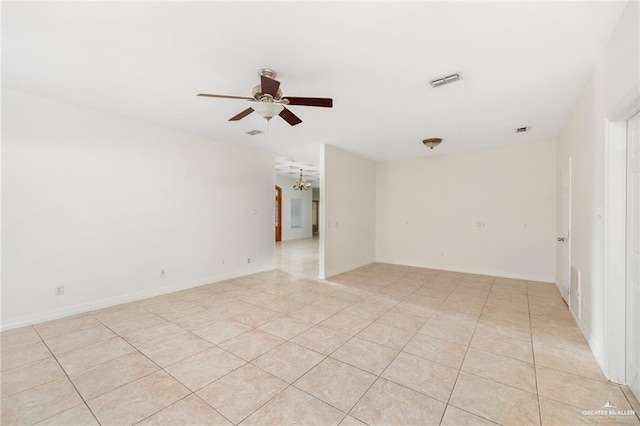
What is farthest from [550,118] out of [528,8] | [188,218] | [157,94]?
[188,218]

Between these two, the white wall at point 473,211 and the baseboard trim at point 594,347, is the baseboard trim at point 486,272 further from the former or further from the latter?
the baseboard trim at point 594,347

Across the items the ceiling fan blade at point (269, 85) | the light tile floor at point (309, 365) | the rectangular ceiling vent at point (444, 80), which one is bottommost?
the light tile floor at point (309, 365)

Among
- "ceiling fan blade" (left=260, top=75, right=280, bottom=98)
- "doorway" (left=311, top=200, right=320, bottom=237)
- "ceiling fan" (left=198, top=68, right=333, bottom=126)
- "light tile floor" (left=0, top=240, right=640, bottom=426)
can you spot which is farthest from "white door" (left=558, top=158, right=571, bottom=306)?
"doorway" (left=311, top=200, right=320, bottom=237)

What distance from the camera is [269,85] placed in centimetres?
230

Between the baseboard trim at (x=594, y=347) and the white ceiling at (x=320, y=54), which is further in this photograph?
the baseboard trim at (x=594, y=347)

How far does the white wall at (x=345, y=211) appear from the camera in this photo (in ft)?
17.7

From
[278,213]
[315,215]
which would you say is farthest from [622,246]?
[315,215]

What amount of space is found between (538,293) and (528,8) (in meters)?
4.38

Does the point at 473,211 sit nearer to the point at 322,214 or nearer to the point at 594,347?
the point at 322,214

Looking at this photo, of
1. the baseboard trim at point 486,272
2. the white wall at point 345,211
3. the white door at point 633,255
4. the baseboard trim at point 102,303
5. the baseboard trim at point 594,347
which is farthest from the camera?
the white wall at point 345,211

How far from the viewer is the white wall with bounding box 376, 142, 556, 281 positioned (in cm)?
513

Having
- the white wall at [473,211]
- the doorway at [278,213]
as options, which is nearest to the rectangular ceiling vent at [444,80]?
the white wall at [473,211]

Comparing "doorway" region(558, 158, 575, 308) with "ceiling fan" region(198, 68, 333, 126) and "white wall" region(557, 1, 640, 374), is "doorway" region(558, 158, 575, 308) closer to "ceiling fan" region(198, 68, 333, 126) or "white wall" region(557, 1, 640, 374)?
"white wall" region(557, 1, 640, 374)

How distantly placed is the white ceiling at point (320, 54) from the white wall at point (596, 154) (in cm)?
17
